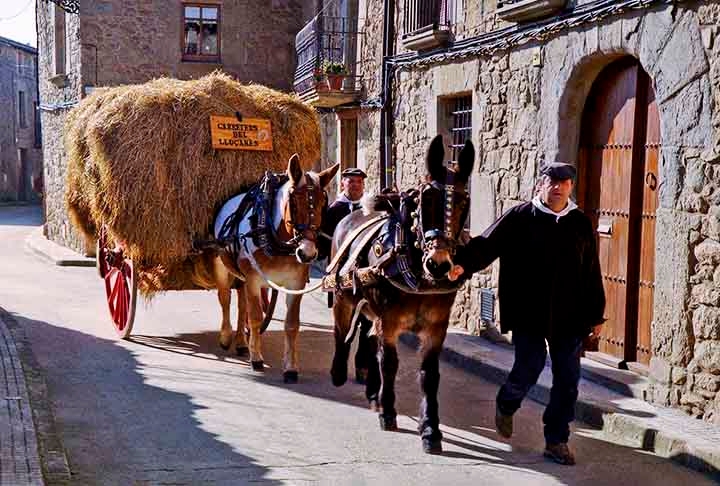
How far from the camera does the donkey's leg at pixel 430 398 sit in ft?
18.8

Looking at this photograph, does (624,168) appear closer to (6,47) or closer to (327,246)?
(327,246)

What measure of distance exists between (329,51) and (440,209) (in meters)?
9.62

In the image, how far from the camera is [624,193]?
7.77m

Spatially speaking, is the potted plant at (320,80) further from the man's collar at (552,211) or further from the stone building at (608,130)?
the man's collar at (552,211)

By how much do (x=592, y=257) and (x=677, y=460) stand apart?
4.55 ft

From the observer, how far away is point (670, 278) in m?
6.64

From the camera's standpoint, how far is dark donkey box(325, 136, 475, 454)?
5.32 m

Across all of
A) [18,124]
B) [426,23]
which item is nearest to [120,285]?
[426,23]

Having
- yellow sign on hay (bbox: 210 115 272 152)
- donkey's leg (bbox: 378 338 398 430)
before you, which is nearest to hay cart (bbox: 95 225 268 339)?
yellow sign on hay (bbox: 210 115 272 152)

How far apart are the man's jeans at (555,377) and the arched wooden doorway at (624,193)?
1.94 meters

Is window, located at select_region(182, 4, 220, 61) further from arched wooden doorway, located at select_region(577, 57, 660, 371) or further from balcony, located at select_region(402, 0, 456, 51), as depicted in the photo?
arched wooden doorway, located at select_region(577, 57, 660, 371)

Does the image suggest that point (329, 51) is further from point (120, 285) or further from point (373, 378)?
point (373, 378)

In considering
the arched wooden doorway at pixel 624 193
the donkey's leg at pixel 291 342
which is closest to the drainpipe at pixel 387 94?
the arched wooden doorway at pixel 624 193

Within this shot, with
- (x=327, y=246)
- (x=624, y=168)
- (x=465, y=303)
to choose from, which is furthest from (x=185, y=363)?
(x=624, y=168)
